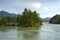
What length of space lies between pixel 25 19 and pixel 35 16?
519 inches

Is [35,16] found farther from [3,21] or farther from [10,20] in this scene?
[10,20]

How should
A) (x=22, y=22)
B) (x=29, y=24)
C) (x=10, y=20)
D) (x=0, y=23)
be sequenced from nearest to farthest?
(x=29, y=24)
(x=22, y=22)
(x=0, y=23)
(x=10, y=20)

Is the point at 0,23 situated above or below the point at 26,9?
below

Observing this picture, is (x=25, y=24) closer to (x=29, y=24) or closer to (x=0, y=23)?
(x=29, y=24)

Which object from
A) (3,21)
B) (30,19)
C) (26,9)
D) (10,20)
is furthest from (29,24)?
(10,20)

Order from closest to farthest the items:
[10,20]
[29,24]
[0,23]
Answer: [29,24] → [0,23] → [10,20]

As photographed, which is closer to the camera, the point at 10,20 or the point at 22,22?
the point at 22,22

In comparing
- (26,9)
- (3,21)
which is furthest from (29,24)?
(3,21)

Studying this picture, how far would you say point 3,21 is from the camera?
137m

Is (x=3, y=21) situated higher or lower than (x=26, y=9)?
lower

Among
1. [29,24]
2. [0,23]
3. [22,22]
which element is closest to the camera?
[29,24]

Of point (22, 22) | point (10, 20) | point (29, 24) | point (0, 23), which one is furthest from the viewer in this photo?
point (10, 20)

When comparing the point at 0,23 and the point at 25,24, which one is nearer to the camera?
the point at 25,24

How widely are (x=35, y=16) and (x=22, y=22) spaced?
39.7 feet
